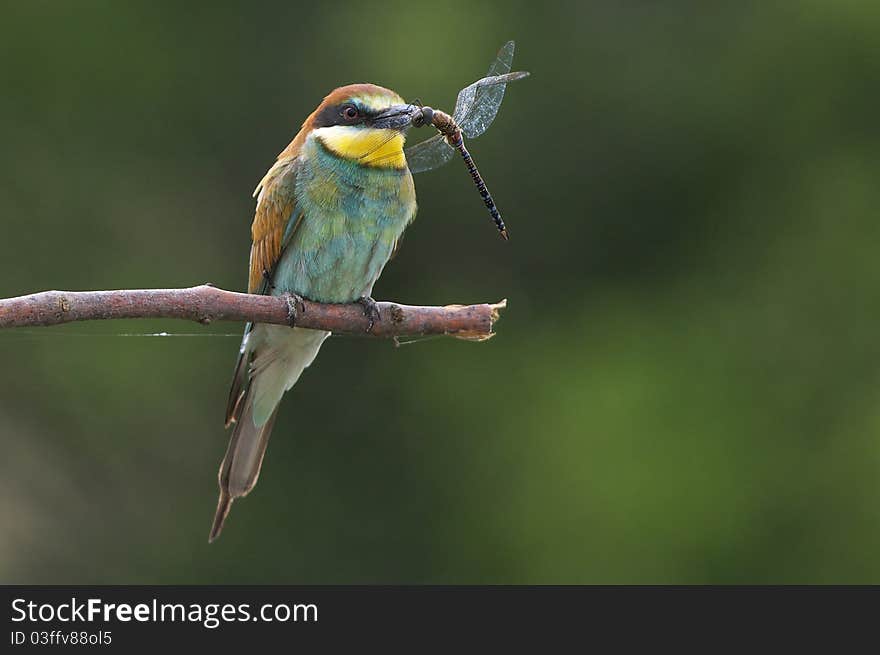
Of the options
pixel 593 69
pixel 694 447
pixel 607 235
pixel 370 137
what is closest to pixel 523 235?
pixel 607 235

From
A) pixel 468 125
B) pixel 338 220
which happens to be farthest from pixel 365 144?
pixel 468 125

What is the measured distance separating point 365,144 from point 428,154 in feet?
0.65

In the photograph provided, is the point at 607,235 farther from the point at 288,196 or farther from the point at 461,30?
the point at 288,196

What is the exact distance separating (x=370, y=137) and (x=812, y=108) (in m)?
2.11

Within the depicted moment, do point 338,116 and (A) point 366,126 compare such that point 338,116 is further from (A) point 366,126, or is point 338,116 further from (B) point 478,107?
(B) point 478,107

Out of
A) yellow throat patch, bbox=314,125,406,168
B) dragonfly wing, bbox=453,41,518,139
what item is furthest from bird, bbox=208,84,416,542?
dragonfly wing, bbox=453,41,518,139

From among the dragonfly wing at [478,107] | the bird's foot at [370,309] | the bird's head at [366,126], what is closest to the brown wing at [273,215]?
the bird's head at [366,126]

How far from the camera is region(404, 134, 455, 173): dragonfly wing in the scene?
265cm

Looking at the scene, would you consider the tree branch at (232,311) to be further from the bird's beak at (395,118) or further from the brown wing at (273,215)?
the bird's beak at (395,118)

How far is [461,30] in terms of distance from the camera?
403 cm

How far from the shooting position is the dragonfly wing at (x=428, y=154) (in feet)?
8.71

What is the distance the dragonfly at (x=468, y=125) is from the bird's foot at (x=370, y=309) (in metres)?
0.32

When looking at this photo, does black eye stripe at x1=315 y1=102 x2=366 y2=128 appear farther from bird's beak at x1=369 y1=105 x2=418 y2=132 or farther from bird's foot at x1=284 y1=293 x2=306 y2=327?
bird's foot at x1=284 y1=293 x2=306 y2=327

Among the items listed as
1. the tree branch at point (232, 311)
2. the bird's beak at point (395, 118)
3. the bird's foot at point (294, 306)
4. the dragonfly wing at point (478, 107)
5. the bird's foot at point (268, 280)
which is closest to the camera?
the tree branch at point (232, 311)
